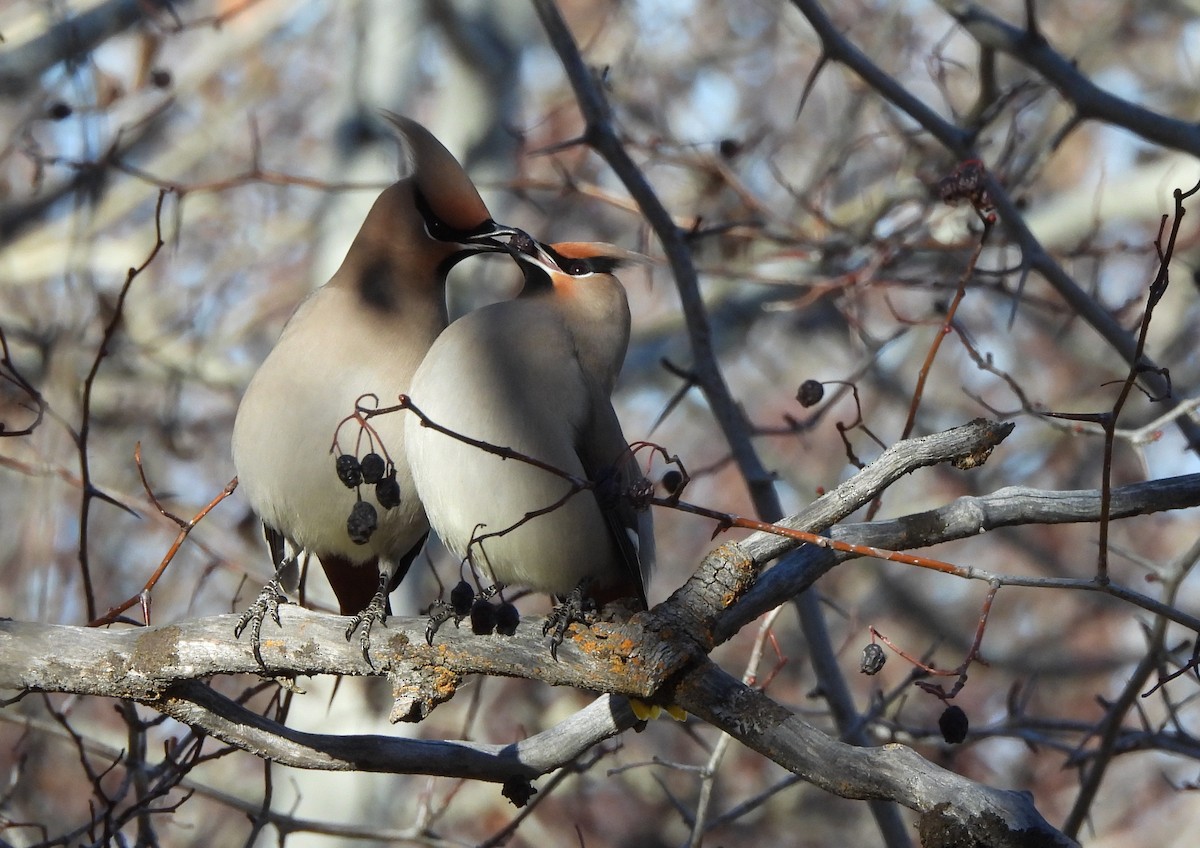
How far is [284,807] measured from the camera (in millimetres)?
5902

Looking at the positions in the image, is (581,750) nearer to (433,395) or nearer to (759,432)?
(433,395)

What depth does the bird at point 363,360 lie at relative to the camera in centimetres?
305

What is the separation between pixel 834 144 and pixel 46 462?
12.7 feet

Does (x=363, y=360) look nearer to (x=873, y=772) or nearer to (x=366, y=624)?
(x=366, y=624)

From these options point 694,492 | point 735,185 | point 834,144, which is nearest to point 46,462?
point 735,185

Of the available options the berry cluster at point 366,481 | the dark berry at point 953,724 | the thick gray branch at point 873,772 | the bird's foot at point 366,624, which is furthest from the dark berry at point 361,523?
the dark berry at point 953,724

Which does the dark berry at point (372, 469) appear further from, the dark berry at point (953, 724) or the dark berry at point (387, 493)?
the dark berry at point (953, 724)

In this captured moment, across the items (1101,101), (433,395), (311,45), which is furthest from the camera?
(311,45)

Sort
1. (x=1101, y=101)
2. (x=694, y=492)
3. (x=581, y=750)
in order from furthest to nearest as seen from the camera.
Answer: (x=694, y=492) → (x=1101, y=101) → (x=581, y=750)

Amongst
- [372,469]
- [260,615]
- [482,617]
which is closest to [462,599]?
[482,617]

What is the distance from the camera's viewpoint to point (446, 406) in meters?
2.76

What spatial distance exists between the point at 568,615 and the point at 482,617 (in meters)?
0.26

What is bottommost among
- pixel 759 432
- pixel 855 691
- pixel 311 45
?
pixel 759 432

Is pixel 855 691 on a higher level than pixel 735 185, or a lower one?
higher
